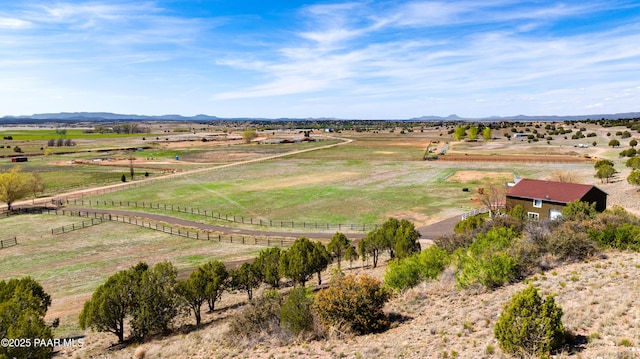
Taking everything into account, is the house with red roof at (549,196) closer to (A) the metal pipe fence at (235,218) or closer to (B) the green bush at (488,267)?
(A) the metal pipe fence at (235,218)

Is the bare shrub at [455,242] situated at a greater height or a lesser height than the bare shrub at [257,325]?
greater

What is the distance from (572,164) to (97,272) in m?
114

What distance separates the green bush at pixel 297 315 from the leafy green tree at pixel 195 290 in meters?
10.5

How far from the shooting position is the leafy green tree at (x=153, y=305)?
2583cm

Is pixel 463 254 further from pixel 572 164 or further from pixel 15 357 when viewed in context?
pixel 572 164

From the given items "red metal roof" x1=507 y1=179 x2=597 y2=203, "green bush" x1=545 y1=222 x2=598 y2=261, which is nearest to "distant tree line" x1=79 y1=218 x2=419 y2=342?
"green bush" x1=545 y1=222 x2=598 y2=261

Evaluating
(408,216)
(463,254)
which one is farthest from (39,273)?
(408,216)

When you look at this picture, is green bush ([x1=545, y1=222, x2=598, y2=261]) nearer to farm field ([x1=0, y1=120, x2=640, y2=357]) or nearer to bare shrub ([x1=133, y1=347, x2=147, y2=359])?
farm field ([x1=0, y1=120, x2=640, y2=357])

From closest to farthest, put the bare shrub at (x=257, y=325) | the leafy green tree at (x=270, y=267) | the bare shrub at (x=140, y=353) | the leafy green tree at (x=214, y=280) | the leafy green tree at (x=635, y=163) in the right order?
the bare shrub at (x=257, y=325)
the bare shrub at (x=140, y=353)
the leafy green tree at (x=214, y=280)
the leafy green tree at (x=270, y=267)
the leafy green tree at (x=635, y=163)

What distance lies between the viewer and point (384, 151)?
521ft

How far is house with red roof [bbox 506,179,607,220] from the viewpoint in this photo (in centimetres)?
4775

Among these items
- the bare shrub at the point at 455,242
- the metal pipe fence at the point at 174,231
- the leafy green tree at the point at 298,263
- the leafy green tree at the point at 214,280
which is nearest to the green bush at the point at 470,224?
the bare shrub at the point at 455,242

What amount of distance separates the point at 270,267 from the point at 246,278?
218 centimetres

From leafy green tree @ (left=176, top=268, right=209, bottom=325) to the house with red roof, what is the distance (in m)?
40.3
